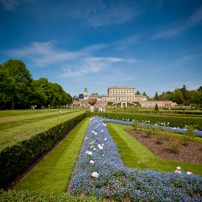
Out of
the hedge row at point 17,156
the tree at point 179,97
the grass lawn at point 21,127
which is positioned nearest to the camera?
the hedge row at point 17,156

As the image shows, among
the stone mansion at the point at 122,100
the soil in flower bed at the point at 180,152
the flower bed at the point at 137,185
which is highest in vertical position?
the stone mansion at the point at 122,100

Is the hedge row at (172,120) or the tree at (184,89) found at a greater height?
the tree at (184,89)

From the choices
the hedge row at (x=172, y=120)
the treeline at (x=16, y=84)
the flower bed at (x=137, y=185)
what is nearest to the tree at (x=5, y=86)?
the treeline at (x=16, y=84)

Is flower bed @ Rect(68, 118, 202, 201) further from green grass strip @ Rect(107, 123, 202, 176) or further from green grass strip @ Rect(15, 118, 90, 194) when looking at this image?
green grass strip @ Rect(107, 123, 202, 176)

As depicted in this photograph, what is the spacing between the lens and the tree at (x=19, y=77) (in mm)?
28344

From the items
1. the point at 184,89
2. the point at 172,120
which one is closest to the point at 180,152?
the point at 172,120

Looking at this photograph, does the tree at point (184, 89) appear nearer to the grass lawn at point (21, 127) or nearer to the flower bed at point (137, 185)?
the grass lawn at point (21, 127)

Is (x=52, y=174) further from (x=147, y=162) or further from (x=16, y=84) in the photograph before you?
(x=16, y=84)

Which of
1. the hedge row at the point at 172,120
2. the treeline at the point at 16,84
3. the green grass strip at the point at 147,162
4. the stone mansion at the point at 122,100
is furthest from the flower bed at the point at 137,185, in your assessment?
the stone mansion at the point at 122,100

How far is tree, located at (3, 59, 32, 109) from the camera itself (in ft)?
93.0

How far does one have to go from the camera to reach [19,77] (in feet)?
95.9

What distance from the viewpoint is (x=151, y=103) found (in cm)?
9044

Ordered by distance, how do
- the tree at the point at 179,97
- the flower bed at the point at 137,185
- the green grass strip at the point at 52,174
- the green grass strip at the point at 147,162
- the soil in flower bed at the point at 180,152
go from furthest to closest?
the tree at the point at 179,97
the soil in flower bed at the point at 180,152
the green grass strip at the point at 147,162
the green grass strip at the point at 52,174
the flower bed at the point at 137,185

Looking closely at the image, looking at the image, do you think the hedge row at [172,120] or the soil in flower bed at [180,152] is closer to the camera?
the soil in flower bed at [180,152]
